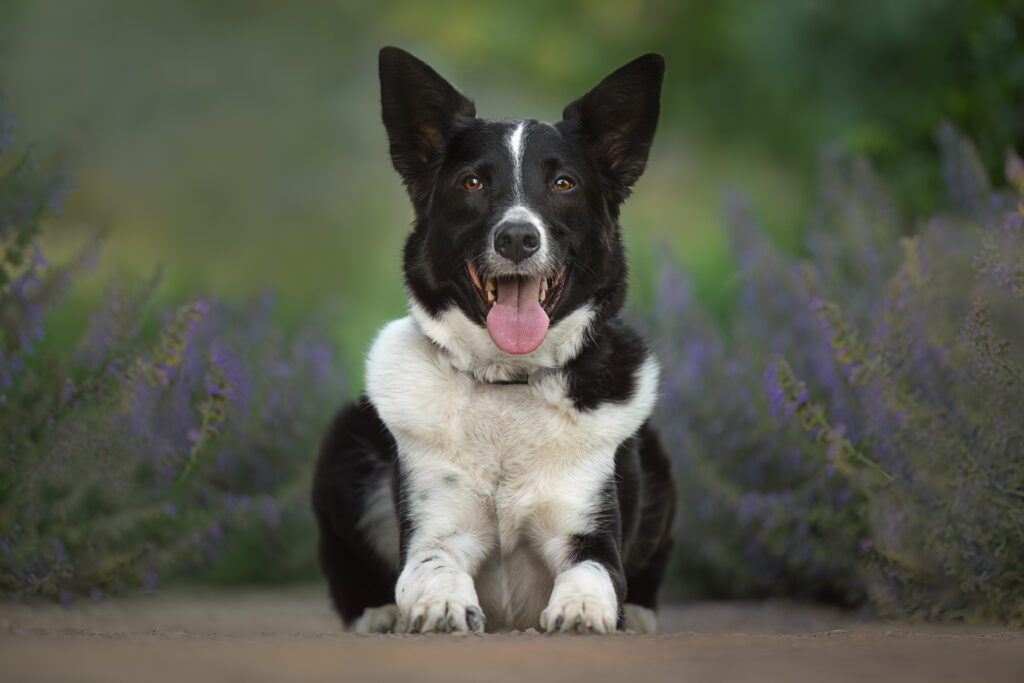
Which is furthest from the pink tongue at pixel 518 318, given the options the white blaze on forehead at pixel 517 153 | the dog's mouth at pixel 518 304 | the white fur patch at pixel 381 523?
the white fur patch at pixel 381 523

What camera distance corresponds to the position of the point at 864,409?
458 centimetres

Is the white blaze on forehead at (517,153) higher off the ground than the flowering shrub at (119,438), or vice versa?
the white blaze on forehead at (517,153)

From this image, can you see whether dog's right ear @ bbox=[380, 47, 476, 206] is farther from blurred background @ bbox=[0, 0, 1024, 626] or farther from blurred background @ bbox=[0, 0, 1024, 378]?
blurred background @ bbox=[0, 0, 1024, 378]

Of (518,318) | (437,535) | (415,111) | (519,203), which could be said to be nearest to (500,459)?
(437,535)

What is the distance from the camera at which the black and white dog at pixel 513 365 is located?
352cm

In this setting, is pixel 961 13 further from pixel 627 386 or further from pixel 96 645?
pixel 96 645

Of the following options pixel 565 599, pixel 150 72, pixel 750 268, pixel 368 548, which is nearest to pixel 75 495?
pixel 368 548

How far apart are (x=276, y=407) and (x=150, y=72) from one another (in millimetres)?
7065

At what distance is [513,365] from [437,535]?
1.71 feet

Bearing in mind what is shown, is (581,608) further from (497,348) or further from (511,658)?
(497,348)

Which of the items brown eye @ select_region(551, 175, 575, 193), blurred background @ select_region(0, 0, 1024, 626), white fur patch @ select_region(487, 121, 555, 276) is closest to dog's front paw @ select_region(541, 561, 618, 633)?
white fur patch @ select_region(487, 121, 555, 276)

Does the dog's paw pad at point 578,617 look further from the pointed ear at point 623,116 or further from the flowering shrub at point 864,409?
the pointed ear at point 623,116

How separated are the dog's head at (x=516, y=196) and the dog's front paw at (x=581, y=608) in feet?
2.13

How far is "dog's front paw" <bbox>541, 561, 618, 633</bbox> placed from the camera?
317 cm
